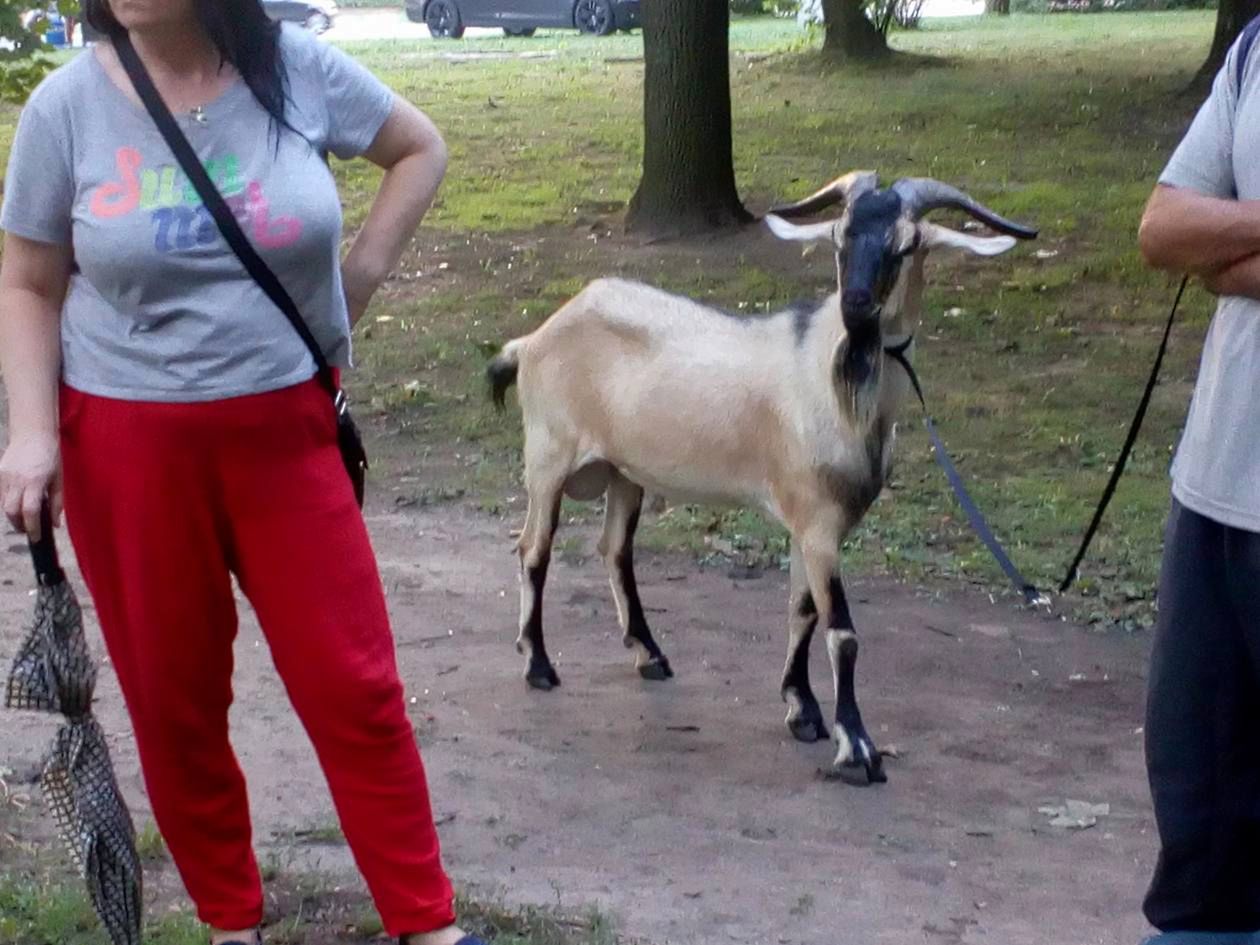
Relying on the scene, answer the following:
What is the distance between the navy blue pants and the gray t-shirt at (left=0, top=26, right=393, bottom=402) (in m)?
1.62

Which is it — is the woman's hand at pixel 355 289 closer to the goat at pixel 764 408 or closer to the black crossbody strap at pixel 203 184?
the black crossbody strap at pixel 203 184

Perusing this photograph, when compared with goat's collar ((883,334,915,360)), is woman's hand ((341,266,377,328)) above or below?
above

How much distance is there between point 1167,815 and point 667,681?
2.73 meters

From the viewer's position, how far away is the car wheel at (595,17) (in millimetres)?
31234

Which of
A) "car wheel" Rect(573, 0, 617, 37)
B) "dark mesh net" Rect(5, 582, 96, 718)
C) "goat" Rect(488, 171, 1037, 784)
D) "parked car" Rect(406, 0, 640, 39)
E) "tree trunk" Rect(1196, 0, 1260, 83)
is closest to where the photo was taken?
"dark mesh net" Rect(5, 582, 96, 718)

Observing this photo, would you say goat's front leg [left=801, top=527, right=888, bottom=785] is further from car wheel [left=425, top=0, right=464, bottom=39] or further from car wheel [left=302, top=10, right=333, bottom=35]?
A: car wheel [left=302, top=10, right=333, bottom=35]

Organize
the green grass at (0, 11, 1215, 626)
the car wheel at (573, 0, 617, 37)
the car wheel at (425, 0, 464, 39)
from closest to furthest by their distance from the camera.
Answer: the green grass at (0, 11, 1215, 626) < the car wheel at (573, 0, 617, 37) < the car wheel at (425, 0, 464, 39)

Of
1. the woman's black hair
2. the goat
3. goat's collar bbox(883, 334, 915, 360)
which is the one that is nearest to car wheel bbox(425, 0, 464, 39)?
the goat

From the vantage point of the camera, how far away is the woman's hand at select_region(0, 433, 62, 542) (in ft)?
10.7

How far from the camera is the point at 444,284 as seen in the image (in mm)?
12164

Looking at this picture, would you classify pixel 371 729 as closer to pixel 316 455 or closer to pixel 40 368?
pixel 316 455

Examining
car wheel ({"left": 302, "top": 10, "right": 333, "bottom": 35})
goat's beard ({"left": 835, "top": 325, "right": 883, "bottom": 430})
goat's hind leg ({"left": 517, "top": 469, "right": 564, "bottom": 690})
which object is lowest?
car wheel ({"left": 302, "top": 10, "right": 333, "bottom": 35})

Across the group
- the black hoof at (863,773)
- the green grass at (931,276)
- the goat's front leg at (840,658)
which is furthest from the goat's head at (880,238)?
the green grass at (931,276)

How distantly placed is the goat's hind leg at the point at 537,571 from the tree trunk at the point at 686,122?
6838 mm
